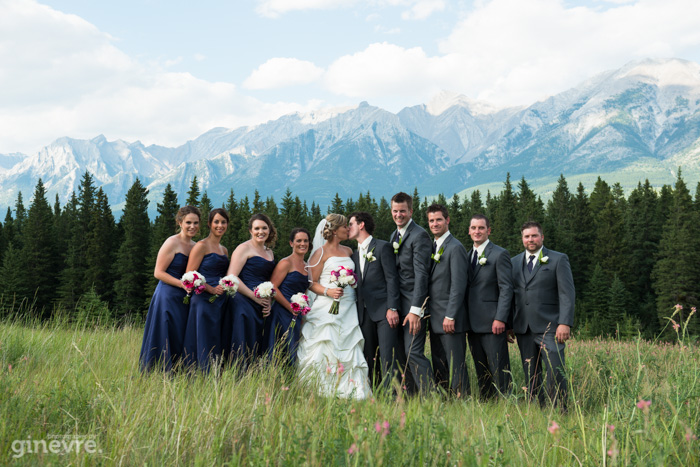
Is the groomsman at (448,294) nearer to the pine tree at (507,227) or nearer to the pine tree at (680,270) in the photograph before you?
the pine tree at (680,270)

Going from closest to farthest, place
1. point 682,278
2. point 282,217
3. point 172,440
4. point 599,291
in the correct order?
point 172,440 → point 682,278 → point 599,291 → point 282,217

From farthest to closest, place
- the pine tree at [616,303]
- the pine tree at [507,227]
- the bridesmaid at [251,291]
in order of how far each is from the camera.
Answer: the pine tree at [507,227]
the pine tree at [616,303]
the bridesmaid at [251,291]

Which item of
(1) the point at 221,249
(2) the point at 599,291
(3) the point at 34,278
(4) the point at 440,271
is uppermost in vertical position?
(1) the point at 221,249

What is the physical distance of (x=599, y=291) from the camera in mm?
58906

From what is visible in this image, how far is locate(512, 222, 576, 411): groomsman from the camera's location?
662cm

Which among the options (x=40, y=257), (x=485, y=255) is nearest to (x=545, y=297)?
(x=485, y=255)

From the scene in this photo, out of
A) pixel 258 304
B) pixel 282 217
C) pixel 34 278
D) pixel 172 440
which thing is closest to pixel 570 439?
pixel 172 440

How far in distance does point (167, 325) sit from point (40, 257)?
67790mm

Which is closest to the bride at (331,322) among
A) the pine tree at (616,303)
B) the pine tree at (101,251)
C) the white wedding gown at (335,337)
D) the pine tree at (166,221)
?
the white wedding gown at (335,337)

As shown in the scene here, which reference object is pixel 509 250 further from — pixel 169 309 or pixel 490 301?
pixel 169 309

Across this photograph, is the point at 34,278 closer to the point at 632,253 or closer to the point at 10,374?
the point at 10,374

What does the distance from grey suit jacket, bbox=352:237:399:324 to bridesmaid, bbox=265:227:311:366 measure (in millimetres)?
921

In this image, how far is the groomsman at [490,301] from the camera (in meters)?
6.84

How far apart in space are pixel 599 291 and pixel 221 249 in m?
60.6
